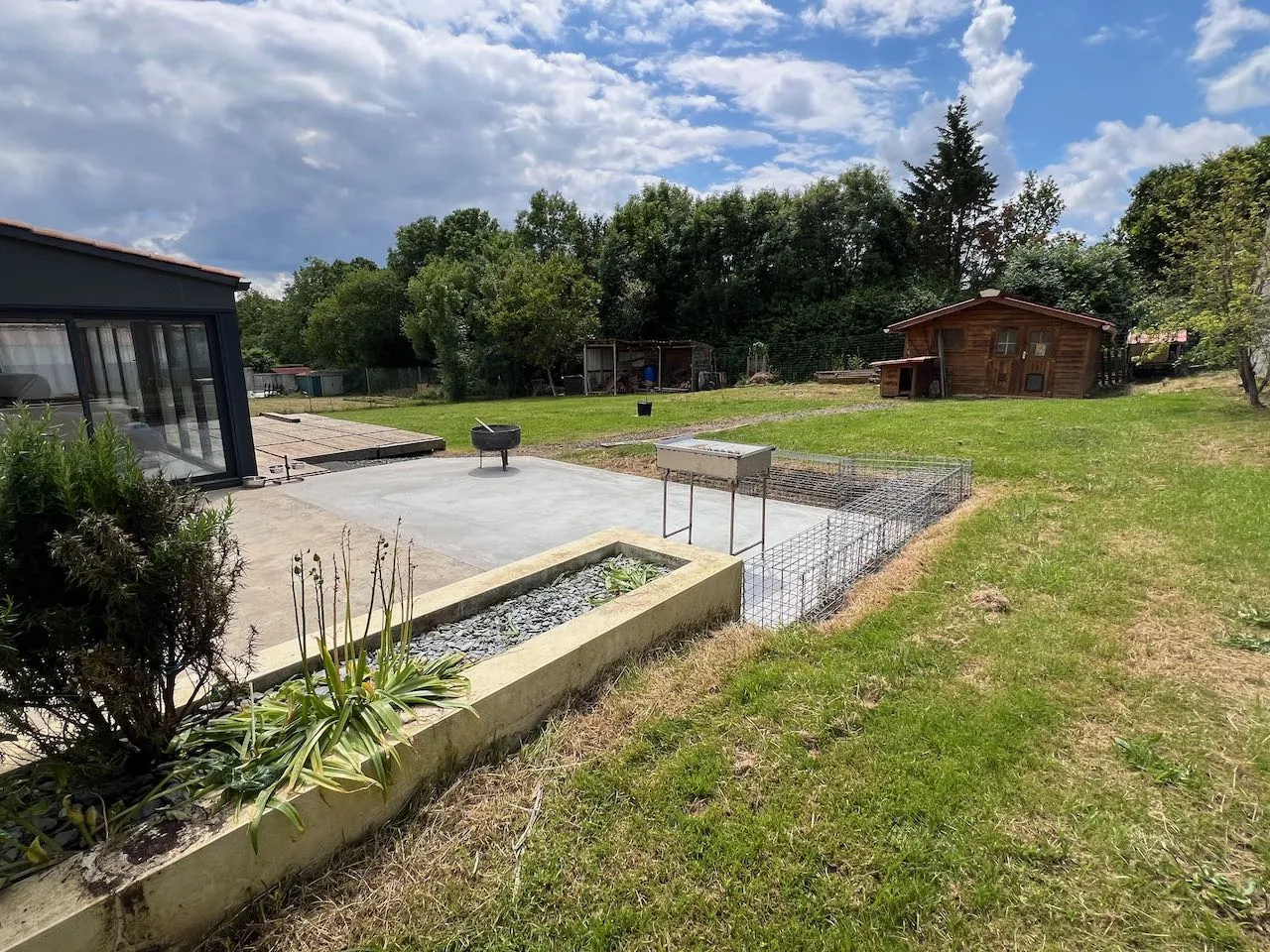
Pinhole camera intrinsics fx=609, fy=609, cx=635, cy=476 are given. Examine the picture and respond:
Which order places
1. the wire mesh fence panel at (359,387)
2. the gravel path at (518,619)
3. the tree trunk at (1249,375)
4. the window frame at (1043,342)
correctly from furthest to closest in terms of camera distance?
1. the wire mesh fence panel at (359,387)
2. the window frame at (1043,342)
3. the tree trunk at (1249,375)
4. the gravel path at (518,619)

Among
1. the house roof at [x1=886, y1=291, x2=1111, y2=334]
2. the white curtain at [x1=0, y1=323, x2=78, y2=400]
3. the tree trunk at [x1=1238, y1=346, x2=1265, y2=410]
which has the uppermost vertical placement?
the house roof at [x1=886, y1=291, x2=1111, y2=334]

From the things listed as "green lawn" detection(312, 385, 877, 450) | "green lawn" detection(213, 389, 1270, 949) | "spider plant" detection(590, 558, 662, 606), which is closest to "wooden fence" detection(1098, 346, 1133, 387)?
"green lawn" detection(312, 385, 877, 450)

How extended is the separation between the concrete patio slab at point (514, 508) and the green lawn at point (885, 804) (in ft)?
8.61

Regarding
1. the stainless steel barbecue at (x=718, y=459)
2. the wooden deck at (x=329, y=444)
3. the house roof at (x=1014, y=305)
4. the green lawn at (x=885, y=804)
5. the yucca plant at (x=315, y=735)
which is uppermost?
the house roof at (x=1014, y=305)

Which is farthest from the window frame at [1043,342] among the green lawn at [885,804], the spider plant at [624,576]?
the spider plant at [624,576]

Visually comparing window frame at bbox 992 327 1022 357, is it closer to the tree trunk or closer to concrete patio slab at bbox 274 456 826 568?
the tree trunk

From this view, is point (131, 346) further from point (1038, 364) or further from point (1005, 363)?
point (1038, 364)

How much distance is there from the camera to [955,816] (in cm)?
223


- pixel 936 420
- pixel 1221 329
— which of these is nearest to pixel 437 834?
pixel 936 420

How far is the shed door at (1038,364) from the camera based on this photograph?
1788 cm

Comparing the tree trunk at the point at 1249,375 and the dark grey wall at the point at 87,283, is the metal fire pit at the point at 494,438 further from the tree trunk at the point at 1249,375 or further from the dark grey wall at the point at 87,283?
the tree trunk at the point at 1249,375

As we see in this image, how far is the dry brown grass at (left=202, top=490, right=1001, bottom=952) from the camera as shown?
1804mm

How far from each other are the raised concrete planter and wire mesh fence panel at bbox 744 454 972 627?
102cm

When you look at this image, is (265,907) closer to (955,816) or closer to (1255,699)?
(955,816)
